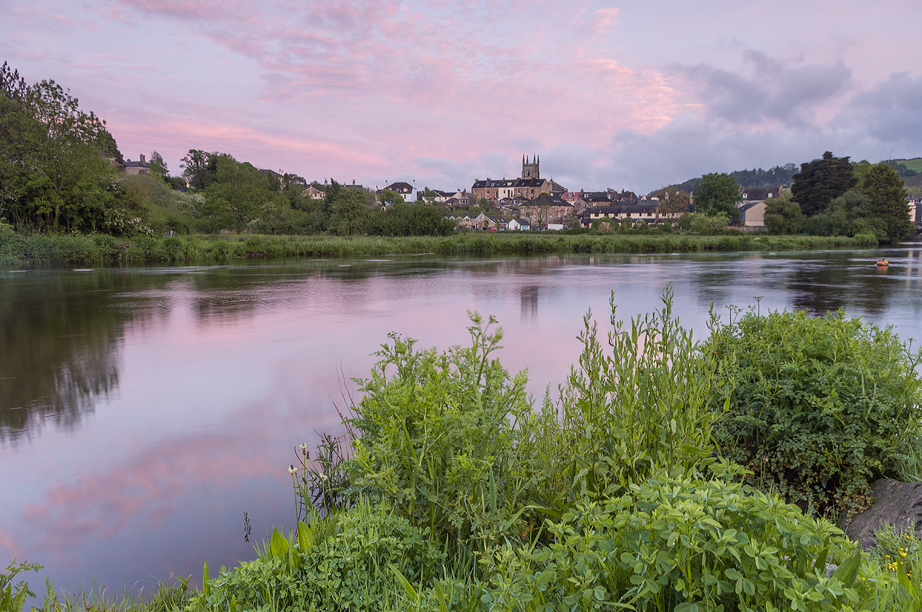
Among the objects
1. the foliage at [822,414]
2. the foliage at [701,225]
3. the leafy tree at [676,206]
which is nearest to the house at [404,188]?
the leafy tree at [676,206]

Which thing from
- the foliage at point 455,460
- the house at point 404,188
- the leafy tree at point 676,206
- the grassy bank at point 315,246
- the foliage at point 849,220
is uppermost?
the house at point 404,188

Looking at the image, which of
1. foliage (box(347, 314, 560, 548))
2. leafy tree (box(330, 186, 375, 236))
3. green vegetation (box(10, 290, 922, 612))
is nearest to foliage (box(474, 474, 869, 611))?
green vegetation (box(10, 290, 922, 612))

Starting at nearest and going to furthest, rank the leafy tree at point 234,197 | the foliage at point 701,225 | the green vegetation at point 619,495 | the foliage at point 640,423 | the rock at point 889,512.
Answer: the green vegetation at point 619,495, the foliage at point 640,423, the rock at point 889,512, the leafy tree at point 234,197, the foliage at point 701,225

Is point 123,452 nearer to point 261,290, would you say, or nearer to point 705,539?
point 705,539

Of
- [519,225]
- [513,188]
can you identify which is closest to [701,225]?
[519,225]

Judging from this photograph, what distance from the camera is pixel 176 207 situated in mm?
48344

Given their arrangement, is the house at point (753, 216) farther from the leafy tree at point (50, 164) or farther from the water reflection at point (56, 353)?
the water reflection at point (56, 353)

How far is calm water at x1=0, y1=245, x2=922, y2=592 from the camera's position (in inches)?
152

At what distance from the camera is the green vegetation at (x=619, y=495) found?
66.8 inches

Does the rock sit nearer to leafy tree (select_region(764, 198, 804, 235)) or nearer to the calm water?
the calm water

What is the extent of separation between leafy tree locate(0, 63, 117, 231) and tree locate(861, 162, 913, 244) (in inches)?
2979

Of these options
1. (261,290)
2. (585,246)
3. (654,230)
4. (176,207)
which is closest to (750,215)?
(654,230)

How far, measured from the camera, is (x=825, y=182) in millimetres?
66188

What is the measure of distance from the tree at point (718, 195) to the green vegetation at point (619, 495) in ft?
301
